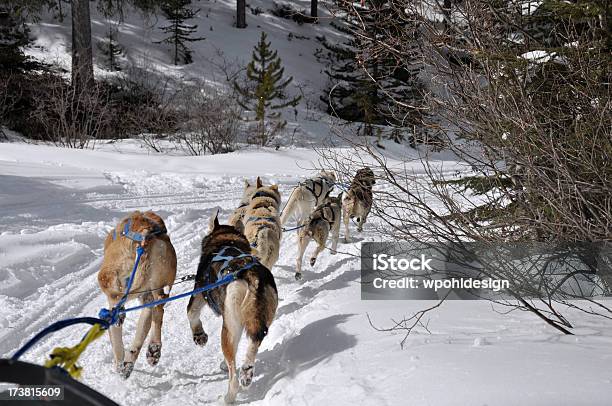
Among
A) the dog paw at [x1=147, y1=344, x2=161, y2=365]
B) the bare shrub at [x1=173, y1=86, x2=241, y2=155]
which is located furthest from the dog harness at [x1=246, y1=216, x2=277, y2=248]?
the bare shrub at [x1=173, y1=86, x2=241, y2=155]

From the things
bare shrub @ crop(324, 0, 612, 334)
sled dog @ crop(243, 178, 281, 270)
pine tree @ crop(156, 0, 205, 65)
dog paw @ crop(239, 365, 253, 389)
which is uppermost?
pine tree @ crop(156, 0, 205, 65)

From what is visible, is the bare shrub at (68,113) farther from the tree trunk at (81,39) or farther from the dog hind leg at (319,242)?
the dog hind leg at (319,242)

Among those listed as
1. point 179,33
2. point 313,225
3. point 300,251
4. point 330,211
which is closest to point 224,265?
point 300,251

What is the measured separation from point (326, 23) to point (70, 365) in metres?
39.3

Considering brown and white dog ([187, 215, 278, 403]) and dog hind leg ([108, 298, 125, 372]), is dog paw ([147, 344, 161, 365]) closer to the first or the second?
dog hind leg ([108, 298, 125, 372])

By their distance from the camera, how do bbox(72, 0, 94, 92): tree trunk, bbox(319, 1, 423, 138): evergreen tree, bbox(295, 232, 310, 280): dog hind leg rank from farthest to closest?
bbox(72, 0, 94, 92): tree trunk → bbox(295, 232, 310, 280): dog hind leg → bbox(319, 1, 423, 138): evergreen tree

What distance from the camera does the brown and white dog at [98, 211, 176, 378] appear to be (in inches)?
179

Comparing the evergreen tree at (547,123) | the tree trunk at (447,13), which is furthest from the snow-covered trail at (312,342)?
the tree trunk at (447,13)

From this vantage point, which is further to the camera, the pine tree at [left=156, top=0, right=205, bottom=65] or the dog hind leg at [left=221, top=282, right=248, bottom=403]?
the pine tree at [left=156, top=0, right=205, bottom=65]

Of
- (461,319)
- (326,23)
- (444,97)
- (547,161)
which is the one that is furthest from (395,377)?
(326,23)

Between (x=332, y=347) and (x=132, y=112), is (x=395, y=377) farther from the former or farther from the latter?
(x=132, y=112)

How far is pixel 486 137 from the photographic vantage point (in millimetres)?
4660

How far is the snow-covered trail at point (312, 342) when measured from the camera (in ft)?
12.0

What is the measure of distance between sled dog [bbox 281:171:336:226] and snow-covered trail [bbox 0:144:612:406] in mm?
507
